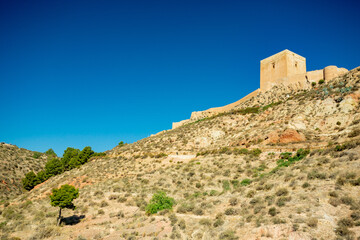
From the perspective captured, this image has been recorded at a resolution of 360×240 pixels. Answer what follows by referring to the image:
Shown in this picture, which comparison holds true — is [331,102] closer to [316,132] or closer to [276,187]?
[316,132]

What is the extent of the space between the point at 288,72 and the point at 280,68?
190cm

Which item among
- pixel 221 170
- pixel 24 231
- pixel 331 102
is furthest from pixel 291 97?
pixel 24 231

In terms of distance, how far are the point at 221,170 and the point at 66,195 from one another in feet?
45.3

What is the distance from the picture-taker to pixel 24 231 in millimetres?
14672

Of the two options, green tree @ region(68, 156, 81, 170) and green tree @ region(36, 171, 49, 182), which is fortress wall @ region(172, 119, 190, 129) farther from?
green tree @ region(36, 171, 49, 182)

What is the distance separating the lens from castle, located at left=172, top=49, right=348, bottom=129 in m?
37.5

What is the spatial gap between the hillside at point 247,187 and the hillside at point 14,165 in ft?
59.7

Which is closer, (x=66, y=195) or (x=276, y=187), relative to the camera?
(x=276, y=187)

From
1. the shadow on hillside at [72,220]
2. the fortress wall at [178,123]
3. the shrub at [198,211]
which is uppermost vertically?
the fortress wall at [178,123]

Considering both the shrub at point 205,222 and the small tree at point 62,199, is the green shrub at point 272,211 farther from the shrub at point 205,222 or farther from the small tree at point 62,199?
the small tree at point 62,199

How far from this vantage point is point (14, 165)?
158ft

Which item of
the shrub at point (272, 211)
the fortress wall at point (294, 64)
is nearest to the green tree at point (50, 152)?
the fortress wall at point (294, 64)

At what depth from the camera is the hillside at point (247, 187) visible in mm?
10695

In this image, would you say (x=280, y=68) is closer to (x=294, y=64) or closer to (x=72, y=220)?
(x=294, y=64)
